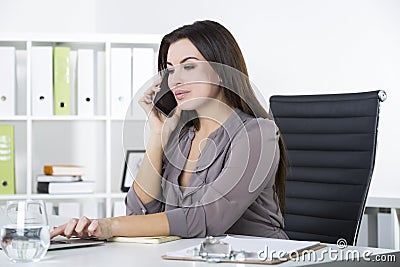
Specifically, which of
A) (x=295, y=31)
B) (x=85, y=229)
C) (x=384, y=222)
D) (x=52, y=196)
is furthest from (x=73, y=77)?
(x=85, y=229)

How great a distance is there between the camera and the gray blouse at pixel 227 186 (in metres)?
1.71

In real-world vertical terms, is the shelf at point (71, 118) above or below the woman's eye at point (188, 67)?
below

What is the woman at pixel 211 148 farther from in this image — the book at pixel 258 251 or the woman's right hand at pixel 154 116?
the book at pixel 258 251

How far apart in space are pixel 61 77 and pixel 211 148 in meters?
1.64

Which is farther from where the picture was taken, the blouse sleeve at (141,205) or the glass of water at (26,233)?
the blouse sleeve at (141,205)

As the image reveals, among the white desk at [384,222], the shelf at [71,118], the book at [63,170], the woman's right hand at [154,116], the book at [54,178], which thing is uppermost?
the shelf at [71,118]

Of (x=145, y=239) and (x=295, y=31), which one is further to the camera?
(x=295, y=31)

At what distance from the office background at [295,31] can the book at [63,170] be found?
2.24ft

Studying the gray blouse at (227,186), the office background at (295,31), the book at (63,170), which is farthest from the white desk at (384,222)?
the book at (63,170)

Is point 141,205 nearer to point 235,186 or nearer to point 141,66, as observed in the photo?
point 235,186

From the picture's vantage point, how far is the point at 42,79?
134 inches

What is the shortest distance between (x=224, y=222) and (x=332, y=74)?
72.7 inches

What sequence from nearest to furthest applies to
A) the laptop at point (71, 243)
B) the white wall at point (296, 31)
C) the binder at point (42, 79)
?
the laptop at point (71, 243) → the white wall at point (296, 31) → the binder at point (42, 79)

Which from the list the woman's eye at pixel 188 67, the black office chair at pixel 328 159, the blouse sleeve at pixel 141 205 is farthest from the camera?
the black office chair at pixel 328 159
